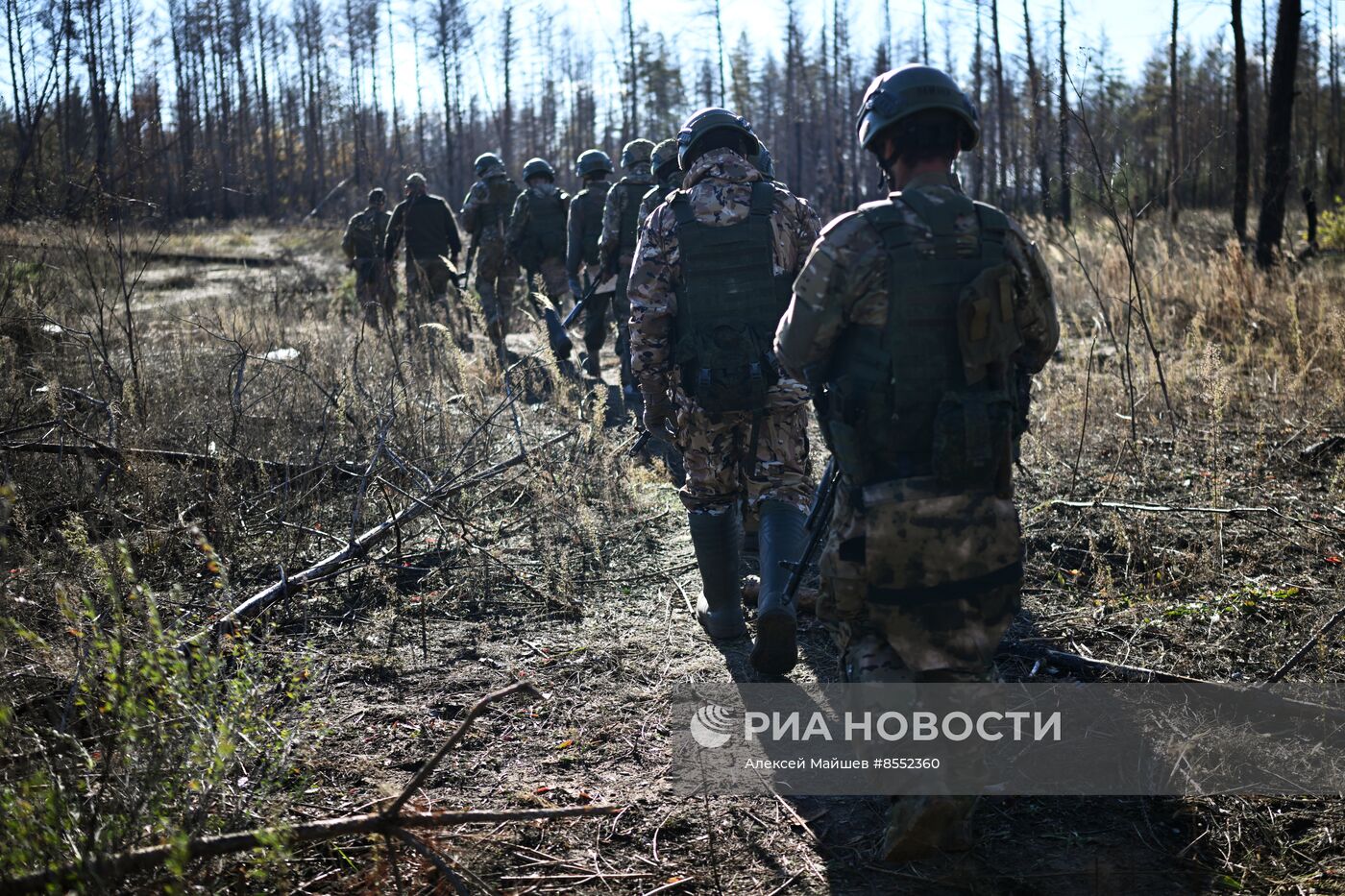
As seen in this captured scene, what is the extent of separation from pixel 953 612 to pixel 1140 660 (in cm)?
127

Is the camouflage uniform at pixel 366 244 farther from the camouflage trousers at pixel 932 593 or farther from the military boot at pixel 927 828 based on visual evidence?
the military boot at pixel 927 828

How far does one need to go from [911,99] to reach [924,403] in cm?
76

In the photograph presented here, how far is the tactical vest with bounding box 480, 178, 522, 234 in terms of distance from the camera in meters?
11.2

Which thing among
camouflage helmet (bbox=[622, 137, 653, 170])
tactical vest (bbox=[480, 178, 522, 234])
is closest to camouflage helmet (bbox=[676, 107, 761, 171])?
camouflage helmet (bbox=[622, 137, 653, 170])

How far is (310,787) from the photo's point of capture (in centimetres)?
280

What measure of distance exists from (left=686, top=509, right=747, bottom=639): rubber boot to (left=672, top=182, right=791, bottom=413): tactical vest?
19.0 inches

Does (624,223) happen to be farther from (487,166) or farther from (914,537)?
(914,537)

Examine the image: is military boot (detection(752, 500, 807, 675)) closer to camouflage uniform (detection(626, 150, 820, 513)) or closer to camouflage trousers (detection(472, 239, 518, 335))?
camouflage uniform (detection(626, 150, 820, 513))

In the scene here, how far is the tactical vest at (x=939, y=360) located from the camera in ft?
8.04

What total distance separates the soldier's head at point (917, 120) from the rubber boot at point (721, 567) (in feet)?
5.31

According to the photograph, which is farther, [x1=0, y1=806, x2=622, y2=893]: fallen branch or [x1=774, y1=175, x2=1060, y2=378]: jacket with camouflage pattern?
[x1=774, y1=175, x2=1060, y2=378]: jacket with camouflage pattern

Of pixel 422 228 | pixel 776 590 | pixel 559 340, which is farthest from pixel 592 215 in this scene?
pixel 776 590

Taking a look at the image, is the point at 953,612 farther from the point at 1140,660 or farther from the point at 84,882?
the point at 84,882

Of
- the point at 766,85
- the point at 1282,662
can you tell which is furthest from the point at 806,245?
the point at 766,85
